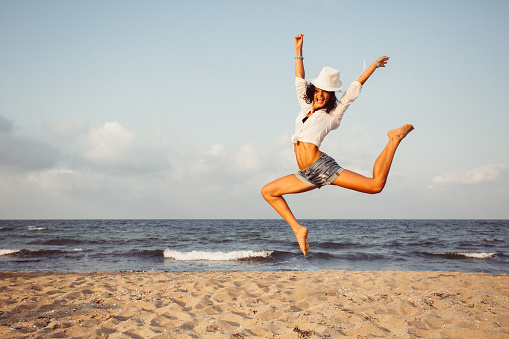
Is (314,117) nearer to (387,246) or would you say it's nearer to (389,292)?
(389,292)

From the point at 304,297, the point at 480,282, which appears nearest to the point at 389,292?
the point at 304,297

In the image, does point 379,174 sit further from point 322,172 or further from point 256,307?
point 256,307

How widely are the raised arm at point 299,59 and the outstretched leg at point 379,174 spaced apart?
105 centimetres

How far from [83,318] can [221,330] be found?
220 cm

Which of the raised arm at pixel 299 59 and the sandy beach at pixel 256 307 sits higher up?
the raised arm at pixel 299 59

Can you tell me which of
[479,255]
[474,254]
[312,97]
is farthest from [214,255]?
[312,97]

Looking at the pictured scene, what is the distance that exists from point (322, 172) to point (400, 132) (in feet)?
2.75

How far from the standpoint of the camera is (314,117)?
3.38 meters

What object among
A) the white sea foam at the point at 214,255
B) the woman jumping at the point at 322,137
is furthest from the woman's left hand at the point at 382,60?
the white sea foam at the point at 214,255

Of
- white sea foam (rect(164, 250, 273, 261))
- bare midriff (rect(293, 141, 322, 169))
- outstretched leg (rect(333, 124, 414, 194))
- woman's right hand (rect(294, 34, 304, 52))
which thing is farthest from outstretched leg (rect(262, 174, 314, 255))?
white sea foam (rect(164, 250, 273, 261))

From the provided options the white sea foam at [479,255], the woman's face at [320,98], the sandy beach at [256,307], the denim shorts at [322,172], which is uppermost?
the woman's face at [320,98]

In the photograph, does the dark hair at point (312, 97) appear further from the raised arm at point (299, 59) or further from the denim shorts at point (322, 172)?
the denim shorts at point (322, 172)

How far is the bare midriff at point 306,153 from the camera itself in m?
3.41

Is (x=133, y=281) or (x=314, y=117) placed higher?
(x=314, y=117)
